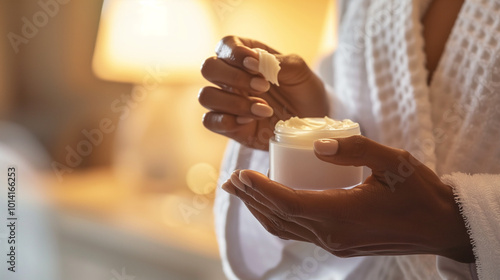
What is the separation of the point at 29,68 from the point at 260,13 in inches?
23.3

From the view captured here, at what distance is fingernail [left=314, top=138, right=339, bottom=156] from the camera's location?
0.37m

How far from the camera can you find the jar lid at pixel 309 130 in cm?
47

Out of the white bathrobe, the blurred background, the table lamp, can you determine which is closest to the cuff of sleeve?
the white bathrobe

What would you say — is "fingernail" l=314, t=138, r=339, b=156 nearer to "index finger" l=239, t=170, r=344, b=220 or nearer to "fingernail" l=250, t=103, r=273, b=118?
"index finger" l=239, t=170, r=344, b=220

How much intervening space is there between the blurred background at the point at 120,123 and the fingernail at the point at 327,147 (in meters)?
0.65

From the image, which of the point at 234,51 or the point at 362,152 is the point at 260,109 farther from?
the point at 362,152

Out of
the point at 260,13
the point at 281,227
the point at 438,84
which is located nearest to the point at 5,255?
the point at 281,227

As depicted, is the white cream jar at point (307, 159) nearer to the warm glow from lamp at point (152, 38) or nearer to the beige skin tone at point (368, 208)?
the beige skin tone at point (368, 208)

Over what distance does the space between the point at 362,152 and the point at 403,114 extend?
272mm

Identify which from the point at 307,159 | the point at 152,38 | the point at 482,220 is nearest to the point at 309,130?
the point at 307,159

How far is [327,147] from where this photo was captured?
373 mm

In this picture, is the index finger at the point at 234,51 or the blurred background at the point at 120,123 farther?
the blurred background at the point at 120,123

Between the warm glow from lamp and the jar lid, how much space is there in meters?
0.75

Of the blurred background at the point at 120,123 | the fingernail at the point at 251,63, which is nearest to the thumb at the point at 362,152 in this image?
the fingernail at the point at 251,63
